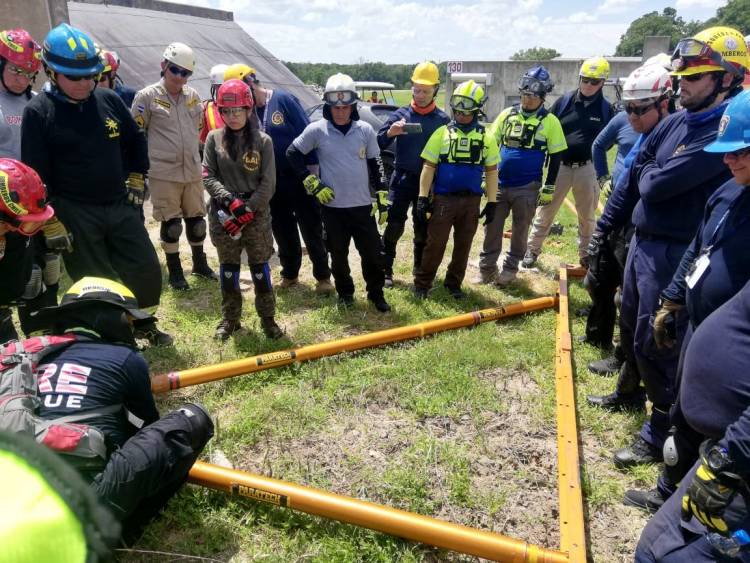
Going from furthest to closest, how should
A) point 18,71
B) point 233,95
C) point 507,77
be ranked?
point 507,77 → point 18,71 → point 233,95

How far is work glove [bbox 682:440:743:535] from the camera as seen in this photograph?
190 cm

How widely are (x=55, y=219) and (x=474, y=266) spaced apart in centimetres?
524

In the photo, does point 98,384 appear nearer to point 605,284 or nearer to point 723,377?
point 723,377

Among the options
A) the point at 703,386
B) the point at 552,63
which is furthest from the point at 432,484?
the point at 552,63

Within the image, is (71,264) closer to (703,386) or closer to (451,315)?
(451,315)

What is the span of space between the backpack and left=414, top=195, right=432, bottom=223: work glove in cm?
399

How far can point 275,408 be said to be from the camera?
4.00 metres

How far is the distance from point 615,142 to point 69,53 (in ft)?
17.5

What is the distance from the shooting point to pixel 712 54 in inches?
122

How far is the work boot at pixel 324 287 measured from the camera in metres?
6.31

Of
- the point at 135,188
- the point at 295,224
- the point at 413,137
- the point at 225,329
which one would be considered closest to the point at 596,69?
the point at 413,137

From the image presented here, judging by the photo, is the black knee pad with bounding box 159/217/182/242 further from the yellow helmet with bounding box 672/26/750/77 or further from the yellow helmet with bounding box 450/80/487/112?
the yellow helmet with bounding box 672/26/750/77

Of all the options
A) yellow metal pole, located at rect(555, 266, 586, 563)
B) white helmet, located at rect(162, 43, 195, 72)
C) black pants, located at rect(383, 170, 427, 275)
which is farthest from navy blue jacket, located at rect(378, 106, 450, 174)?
yellow metal pole, located at rect(555, 266, 586, 563)

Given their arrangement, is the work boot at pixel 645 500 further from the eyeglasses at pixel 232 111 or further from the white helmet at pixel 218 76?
the white helmet at pixel 218 76
